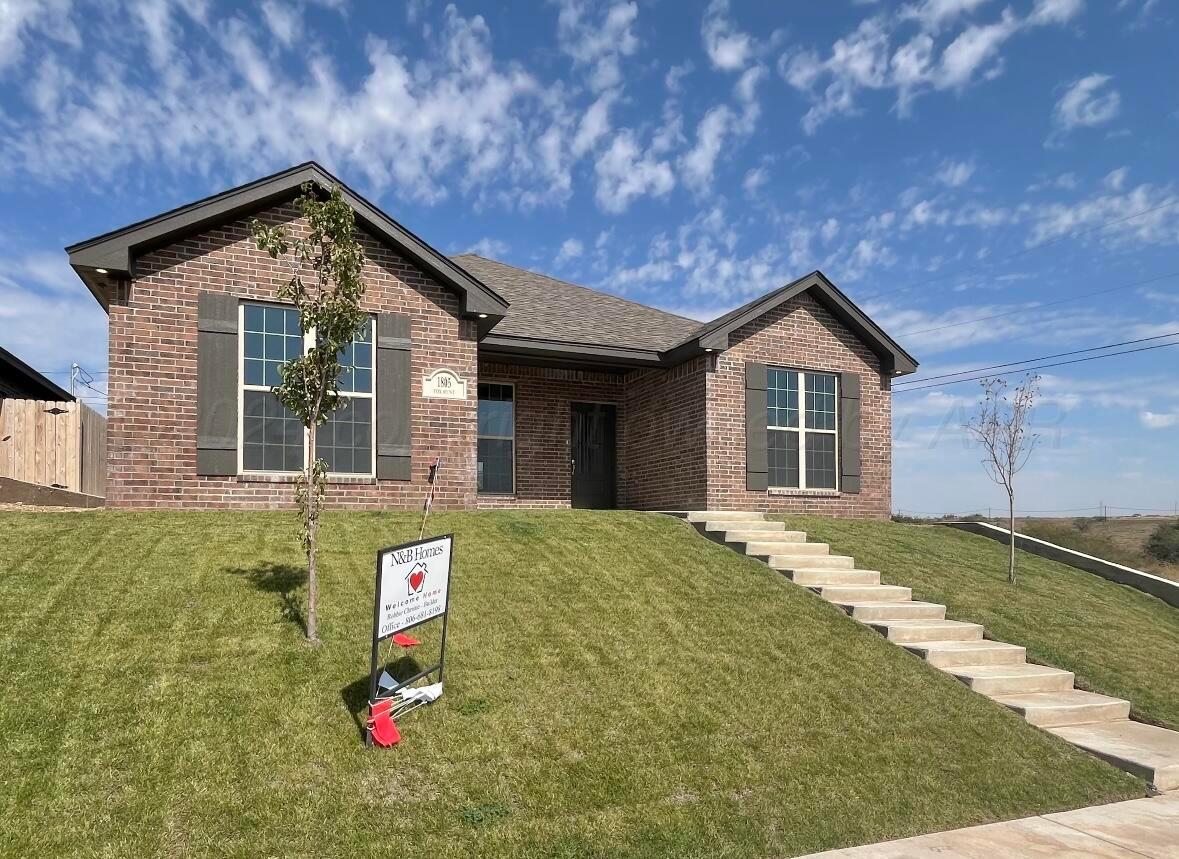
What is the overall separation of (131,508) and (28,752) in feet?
20.7

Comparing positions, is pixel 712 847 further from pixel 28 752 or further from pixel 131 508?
pixel 131 508

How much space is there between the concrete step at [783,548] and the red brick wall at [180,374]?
16.5ft

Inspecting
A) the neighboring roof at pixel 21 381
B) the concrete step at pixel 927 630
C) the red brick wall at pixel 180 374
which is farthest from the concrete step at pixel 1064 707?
the neighboring roof at pixel 21 381

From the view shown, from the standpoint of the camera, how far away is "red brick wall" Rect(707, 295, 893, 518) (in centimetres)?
1459

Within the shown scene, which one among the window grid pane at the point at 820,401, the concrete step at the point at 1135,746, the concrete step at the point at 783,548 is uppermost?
the window grid pane at the point at 820,401

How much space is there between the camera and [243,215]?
37.1ft

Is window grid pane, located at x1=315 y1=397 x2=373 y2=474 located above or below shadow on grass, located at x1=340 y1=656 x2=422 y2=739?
above

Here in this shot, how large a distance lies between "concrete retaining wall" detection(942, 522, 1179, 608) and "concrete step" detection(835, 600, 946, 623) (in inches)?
255

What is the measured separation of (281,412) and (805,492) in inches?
379

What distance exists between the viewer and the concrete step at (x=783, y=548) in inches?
446

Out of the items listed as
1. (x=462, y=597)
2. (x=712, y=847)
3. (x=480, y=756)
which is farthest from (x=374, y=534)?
(x=712, y=847)

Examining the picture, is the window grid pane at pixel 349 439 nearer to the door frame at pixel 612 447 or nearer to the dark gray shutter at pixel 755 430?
the door frame at pixel 612 447

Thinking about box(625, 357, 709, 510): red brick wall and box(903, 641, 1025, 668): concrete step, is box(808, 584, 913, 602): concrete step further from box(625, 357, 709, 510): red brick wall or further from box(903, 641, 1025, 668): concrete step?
box(625, 357, 709, 510): red brick wall

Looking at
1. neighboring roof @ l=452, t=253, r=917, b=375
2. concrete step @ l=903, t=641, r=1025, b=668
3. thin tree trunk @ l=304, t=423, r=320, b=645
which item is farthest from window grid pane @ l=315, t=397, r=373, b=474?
concrete step @ l=903, t=641, r=1025, b=668
